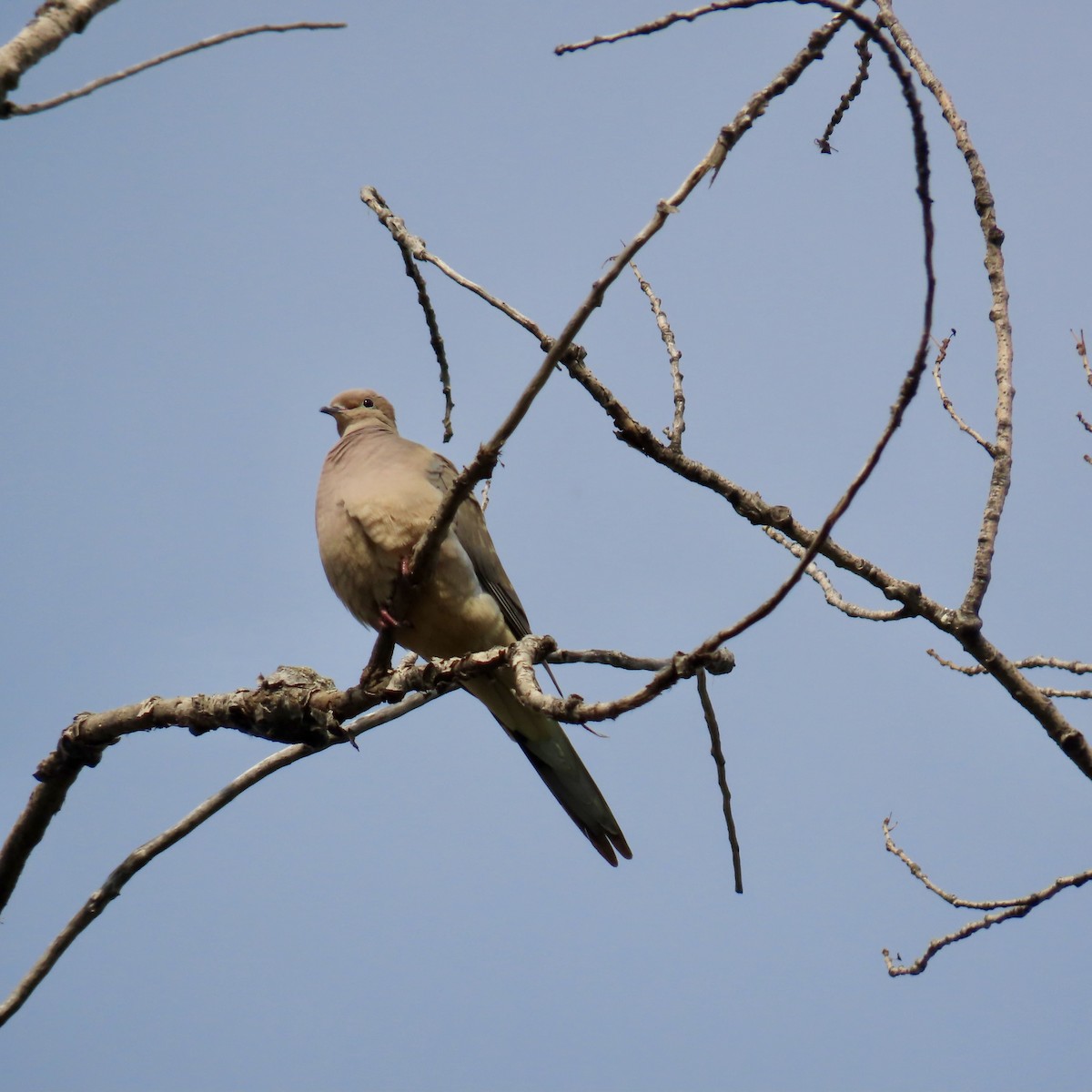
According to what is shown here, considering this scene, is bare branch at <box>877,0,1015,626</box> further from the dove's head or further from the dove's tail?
the dove's head

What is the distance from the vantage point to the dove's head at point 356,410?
18.1 ft

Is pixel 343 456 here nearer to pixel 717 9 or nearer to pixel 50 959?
pixel 50 959

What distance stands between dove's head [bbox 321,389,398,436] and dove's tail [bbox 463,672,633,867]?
1665 millimetres

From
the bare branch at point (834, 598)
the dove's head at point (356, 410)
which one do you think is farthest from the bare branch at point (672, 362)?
the dove's head at point (356, 410)

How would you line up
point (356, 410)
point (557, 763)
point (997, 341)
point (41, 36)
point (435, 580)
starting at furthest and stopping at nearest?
point (356, 410), point (557, 763), point (435, 580), point (997, 341), point (41, 36)

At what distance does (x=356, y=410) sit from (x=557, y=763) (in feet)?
6.93

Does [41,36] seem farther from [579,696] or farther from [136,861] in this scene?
[136,861]

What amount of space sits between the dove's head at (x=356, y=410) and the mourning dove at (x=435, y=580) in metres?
0.92

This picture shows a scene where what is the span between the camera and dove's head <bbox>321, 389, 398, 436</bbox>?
18.1 feet

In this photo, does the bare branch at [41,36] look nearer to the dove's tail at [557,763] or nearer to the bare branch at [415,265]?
the bare branch at [415,265]

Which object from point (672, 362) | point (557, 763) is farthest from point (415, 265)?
point (557, 763)

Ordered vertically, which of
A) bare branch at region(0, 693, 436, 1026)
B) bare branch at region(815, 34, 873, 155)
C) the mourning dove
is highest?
bare branch at region(815, 34, 873, 155)

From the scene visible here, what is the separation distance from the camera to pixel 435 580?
3.92 m

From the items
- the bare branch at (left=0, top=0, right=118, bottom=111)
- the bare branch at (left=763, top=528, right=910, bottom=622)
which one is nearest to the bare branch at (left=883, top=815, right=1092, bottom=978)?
the bare branch at (left=763, top=528, right=910, bottom=622)
